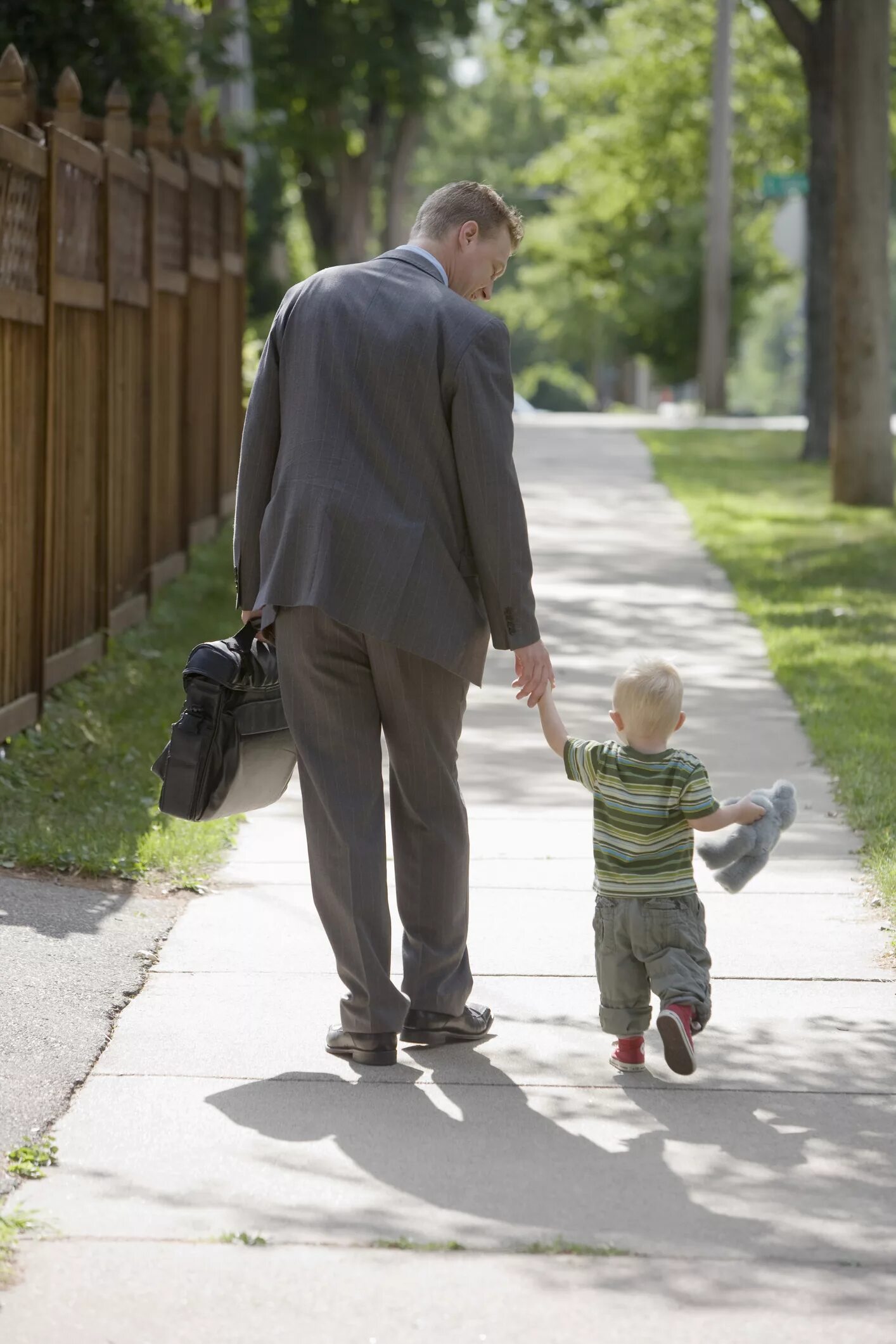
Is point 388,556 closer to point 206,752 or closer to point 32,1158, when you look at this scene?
point 206,752

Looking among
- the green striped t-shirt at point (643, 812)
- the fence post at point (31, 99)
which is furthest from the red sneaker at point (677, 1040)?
the fence post at point (31, 99)

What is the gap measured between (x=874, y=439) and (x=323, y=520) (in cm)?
1286

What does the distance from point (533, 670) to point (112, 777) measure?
3223mm

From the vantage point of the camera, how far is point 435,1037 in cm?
447

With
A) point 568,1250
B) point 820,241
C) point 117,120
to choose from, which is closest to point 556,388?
point 820,241

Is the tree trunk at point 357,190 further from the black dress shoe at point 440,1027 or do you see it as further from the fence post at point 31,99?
the black dress shoe at point 440,1027

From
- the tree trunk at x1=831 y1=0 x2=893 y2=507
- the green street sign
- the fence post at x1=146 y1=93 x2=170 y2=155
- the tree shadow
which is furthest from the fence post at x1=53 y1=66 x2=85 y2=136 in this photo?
the green street sign

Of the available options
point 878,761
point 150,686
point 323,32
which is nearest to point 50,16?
point 150,686

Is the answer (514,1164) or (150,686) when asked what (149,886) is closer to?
(514,1164)

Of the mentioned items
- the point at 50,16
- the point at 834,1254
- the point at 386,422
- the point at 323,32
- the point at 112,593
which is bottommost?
the point at 834,1254

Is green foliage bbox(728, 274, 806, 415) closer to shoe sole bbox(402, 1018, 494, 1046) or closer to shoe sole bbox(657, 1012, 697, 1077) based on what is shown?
shoe sole bbox(402, 1018, 494, 1046)

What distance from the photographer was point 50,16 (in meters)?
11.8

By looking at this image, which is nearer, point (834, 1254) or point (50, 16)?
point (834, 1254)

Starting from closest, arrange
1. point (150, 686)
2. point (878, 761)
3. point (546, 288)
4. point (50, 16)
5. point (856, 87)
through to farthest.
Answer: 1. point (878, 761)
2. point (150, 686)
3. point (50, 16)
4. point (856, 87)
5. point (546, 288)
